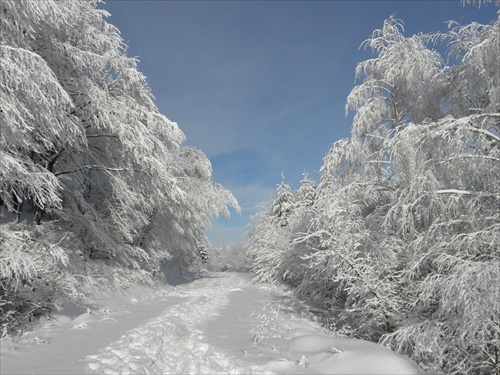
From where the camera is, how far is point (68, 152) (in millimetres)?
8781

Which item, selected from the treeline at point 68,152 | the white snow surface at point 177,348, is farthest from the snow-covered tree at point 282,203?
the white snow surface at point 177,348

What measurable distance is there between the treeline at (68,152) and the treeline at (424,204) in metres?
5.44

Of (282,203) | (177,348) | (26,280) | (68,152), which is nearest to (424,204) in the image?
(177,348)

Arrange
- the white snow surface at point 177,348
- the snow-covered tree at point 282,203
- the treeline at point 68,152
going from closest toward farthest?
the white snow surface at point 177,348 → the treeline at point 68,152 → the snow-covered tree at point 282,203

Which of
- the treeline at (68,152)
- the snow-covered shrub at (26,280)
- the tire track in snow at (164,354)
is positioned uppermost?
the treeline at (68,152)

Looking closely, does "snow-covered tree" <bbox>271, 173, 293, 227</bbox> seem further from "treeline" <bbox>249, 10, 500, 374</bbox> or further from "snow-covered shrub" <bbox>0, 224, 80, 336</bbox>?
"snow-covered shrub" <bbox>0, 224, 80, 336</bbox>

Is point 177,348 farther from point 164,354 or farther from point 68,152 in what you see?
point 68,152

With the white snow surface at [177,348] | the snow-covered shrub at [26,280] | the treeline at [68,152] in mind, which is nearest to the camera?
the white snow surface at [177,348]

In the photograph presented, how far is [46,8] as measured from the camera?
5531 mm

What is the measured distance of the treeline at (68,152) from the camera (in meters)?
5.20

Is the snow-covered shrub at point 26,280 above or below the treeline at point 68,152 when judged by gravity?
below

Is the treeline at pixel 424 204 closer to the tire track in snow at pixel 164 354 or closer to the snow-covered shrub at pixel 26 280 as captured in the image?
the tire track in snow at pixel 164 354

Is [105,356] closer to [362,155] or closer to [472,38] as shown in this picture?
[362,155]

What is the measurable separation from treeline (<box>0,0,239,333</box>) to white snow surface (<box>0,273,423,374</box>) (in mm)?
924
